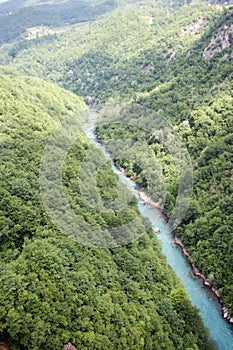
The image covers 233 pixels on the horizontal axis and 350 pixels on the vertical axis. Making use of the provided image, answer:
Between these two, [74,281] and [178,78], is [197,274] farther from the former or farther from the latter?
[178,78]

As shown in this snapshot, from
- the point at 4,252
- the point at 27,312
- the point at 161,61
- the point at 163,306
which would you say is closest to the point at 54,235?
the point at 4,252

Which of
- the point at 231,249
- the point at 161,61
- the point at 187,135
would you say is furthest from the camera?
the point at 161,61

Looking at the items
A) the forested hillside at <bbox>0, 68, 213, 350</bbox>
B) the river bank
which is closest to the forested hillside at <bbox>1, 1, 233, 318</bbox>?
the river bank

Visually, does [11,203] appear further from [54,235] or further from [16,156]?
[16,156]

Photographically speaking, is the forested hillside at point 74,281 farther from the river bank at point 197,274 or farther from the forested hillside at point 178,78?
the forested hillside at point 178,78

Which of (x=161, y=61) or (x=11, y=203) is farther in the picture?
(x=161, y=61)

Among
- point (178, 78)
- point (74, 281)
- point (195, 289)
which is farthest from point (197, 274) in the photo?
point (178, 78)
